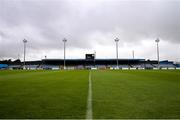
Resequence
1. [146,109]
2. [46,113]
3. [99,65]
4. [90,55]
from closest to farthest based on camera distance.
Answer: [46,113]
[146,109]
[90,55]
[99,65]

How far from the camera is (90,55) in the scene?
363 ft

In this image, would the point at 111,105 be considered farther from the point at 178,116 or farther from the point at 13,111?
the point at 13,111

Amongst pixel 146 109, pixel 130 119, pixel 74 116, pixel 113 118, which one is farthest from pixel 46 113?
pixel 146 109

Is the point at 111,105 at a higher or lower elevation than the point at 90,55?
lower

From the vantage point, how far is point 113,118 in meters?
5.48

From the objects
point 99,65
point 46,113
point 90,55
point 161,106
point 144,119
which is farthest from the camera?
point 99,65

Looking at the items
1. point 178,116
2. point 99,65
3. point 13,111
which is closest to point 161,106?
point 178,116

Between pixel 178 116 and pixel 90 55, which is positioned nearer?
pixel 178 116

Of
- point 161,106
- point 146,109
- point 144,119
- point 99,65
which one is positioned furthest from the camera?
point 99,65

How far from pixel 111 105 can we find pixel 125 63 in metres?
118

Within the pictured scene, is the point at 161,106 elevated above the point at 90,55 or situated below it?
below

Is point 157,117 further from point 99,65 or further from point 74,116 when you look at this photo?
point 99,65

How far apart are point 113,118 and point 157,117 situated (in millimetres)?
1067

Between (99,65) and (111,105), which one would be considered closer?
(111,105)
